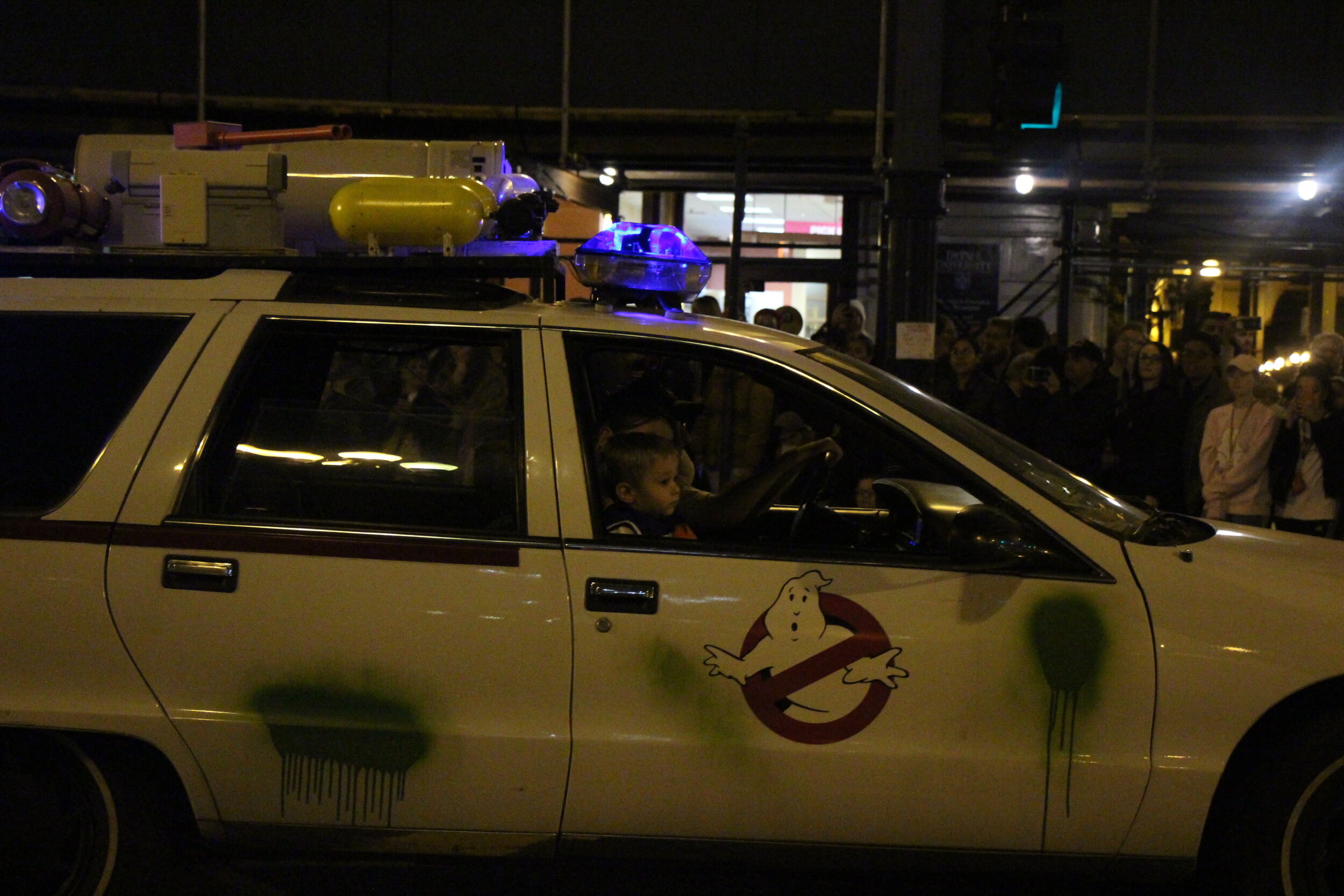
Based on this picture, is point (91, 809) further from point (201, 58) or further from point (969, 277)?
point (969, 277)

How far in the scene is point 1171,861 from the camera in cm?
338

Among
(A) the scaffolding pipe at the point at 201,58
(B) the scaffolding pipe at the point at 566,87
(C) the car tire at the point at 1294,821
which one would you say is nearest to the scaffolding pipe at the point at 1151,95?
(B) the scaffolding pipe at the point at 566,87

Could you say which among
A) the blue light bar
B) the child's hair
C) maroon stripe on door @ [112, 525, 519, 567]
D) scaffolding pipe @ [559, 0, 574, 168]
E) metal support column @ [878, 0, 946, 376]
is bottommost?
maroon stripe on door @ [112, 525, 519, 567]

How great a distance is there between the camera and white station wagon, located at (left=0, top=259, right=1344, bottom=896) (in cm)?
334

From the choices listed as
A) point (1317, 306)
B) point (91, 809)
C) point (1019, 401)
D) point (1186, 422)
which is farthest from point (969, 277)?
→ point (91, 809)

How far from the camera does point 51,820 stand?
352 cm

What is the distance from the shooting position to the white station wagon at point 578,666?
11.0 ft

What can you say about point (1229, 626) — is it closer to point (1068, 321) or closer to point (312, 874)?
point (312, 874)

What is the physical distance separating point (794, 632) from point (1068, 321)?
8043 millimetres

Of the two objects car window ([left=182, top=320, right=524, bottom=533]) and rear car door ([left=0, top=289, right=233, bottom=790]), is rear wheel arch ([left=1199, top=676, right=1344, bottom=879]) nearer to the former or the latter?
car window ([left=182, top=320, right=524, bottom=533])

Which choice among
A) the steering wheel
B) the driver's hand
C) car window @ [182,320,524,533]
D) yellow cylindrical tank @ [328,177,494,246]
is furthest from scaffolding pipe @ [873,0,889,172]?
car window @ [182,320,524,533]

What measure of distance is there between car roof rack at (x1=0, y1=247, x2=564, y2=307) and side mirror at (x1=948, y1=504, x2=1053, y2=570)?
1.37 m

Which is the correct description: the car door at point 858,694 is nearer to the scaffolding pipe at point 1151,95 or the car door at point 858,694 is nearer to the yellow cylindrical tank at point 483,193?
the yellow cylindrical tank at point 483,193

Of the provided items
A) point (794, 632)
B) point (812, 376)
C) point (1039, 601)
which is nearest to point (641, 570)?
point (794, 632)
